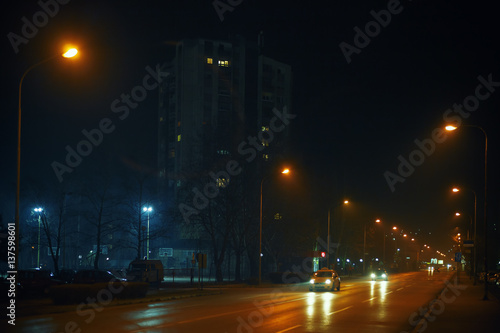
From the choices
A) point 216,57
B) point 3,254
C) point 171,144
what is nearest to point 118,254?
A: point 171,144

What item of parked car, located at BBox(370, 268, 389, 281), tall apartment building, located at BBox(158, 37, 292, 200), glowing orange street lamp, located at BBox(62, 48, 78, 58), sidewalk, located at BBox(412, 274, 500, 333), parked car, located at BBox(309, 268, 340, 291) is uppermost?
tall apartment building, located at BBox(158, 37, 292, 200)

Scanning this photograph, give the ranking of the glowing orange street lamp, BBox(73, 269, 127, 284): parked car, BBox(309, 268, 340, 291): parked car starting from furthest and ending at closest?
BBox(309, 268, 340, 291): parked car → BBox(73, 269, 127, 284): parked car → the glowing orange street lamp

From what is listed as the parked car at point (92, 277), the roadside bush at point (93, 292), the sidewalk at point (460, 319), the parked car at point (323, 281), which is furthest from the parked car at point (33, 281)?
the sidewalk at point (460, 319)

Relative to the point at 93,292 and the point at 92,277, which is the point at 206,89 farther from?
the point at 93,292

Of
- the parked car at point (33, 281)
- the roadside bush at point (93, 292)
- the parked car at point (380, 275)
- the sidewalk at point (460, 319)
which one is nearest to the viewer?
the sidewalk at point (460, 319)

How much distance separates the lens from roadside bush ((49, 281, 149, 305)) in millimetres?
23734

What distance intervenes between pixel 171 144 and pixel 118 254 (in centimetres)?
2469

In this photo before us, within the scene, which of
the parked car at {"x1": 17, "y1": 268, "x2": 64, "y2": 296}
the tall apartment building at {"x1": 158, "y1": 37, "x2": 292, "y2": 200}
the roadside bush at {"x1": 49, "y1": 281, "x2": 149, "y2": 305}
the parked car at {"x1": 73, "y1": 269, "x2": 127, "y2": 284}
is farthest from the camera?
the tall apartment building at {"x1": 158, "y1": 37, "x2": 292, "y2": 200}

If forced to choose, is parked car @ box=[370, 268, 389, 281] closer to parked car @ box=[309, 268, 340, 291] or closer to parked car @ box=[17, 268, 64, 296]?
parked car @ box=[309, 268, 340, 291]

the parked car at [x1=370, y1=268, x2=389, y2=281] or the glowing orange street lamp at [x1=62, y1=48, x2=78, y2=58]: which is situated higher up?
the glowing orange street lamp at [x1=62, y1=48, x2=78, y2=58]

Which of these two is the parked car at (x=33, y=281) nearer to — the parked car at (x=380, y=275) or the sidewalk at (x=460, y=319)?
the sidewalk at (x=460, y=319)

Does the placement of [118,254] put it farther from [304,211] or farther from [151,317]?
[151,317]

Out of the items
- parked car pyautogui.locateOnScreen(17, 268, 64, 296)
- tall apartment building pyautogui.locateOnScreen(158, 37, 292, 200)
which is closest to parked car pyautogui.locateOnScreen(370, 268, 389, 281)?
tall apartment building pyautogui.locateOnScreen(158, 37, 292, 200)

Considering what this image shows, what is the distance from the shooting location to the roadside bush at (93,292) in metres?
23.7
